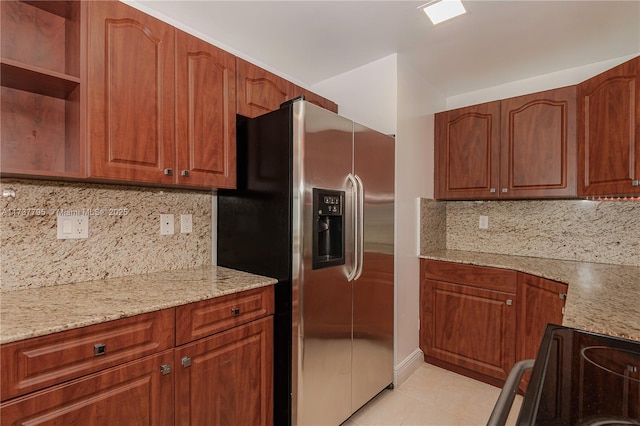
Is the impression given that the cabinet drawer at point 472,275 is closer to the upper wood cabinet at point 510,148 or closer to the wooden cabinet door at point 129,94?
the upper wood cabinet at point 510,148

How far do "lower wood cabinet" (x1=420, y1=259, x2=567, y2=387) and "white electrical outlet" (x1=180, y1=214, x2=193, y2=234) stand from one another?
1.83 m

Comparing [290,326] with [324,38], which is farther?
[324,38]

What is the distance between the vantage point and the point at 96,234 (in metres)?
1.62

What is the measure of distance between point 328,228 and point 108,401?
1210mm

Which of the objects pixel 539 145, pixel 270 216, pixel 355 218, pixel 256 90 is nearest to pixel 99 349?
pixel 270 216

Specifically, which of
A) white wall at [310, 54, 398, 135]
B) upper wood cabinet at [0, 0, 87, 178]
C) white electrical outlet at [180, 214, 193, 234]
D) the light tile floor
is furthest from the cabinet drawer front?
white wall at [310, 54, 398, 135]

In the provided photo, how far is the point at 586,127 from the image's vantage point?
6.92ft

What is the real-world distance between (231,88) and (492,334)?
95.9 inches

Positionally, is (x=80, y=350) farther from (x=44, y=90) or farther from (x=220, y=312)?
(x=44, y=90)

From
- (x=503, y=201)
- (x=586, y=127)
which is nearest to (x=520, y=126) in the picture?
(x=586, y=127)

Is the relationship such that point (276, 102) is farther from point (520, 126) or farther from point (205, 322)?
point (520, 126)

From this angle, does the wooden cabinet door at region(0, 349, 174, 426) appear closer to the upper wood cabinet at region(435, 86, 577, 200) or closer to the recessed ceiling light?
the recessed ceiling light

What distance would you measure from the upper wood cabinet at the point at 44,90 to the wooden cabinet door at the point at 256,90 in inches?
29.9

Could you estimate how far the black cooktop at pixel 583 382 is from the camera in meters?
0.60
